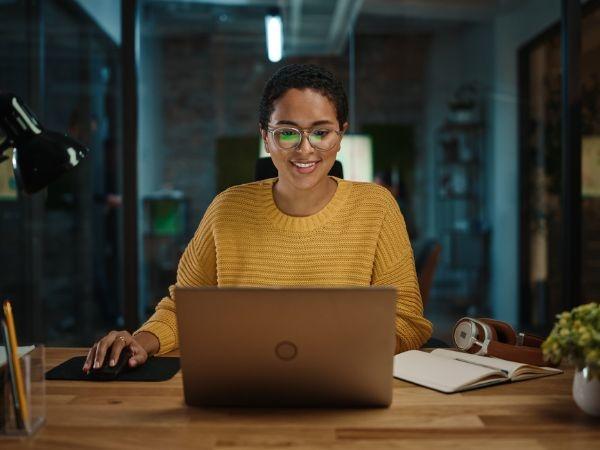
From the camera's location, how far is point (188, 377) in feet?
3.74

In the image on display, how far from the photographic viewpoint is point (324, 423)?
3.55 feet

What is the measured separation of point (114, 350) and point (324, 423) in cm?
55

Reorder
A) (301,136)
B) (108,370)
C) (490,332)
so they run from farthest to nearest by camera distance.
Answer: (301,136) < (490,332) < (108,370)

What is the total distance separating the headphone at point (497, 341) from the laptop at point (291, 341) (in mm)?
475

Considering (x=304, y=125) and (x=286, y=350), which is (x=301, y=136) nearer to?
(x=304, y=125)

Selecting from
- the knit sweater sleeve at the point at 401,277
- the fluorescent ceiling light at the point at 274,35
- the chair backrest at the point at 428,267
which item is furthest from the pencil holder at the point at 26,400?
the fluorescent ceiling light at the point at 274,35

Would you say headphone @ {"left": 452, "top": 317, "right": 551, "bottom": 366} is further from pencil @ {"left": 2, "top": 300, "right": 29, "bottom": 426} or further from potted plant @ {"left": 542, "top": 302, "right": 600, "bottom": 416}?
pencil @ {"left": 2, "top": 300, "right": 29, "bottom": 426}

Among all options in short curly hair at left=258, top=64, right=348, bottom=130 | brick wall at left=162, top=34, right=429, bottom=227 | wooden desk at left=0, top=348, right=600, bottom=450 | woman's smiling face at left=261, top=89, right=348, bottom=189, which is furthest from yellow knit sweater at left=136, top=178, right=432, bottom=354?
brick wall at left=162, top=34, right=429, bottom=227

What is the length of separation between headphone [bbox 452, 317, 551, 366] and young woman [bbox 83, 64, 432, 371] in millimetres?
114

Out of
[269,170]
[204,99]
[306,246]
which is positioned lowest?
[306,246]

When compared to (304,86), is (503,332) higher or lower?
lower

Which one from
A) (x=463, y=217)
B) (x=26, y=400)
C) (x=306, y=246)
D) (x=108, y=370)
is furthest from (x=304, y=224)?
(x=463, y=217)

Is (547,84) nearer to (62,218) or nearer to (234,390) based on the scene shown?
(62,218)

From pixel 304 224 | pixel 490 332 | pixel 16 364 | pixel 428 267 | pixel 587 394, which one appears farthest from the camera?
pixel 428 267
